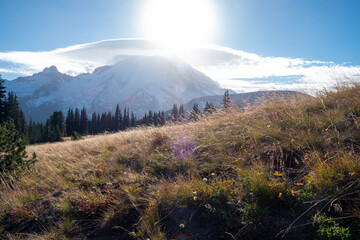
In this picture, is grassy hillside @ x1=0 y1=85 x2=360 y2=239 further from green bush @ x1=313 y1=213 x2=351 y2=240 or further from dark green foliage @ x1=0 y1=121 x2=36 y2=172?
dark green foliage @ x1=0 y1=121 x2=36 y2=172

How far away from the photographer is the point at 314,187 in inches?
109

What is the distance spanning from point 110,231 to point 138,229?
596mm

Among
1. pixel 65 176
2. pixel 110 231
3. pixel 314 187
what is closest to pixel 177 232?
pixel 110 231

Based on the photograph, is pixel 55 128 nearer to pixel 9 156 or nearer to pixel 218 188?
pixel 9 156

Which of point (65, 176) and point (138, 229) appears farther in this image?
point (65, 176)

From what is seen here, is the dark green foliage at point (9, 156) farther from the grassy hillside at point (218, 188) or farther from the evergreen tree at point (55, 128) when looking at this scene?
the evergreen tree at point (55, 128)

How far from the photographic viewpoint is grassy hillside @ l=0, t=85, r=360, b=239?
2600 millimetres

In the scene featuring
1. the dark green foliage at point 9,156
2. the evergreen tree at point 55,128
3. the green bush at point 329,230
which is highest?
the green bush at point 329,230

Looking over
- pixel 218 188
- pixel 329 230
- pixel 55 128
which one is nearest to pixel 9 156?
pixel 218 188

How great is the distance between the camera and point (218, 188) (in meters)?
3.26

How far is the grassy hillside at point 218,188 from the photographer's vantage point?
8.53 ft

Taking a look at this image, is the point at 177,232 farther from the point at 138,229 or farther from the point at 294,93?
the point at 294,93

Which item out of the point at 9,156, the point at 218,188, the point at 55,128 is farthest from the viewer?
the point at 55,128

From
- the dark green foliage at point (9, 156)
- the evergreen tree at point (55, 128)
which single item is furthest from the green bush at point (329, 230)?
the evergreen tree at point (55, 128)
